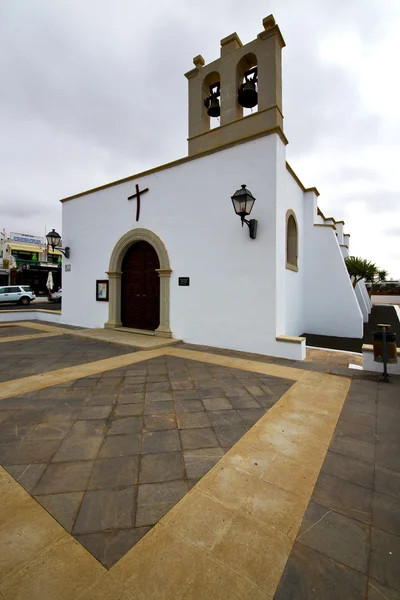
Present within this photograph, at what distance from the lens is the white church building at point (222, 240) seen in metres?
5.61

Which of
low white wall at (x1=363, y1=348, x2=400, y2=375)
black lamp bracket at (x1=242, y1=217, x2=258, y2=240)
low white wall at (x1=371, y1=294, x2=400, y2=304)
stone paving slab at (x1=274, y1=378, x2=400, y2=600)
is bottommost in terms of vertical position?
stone paving slab at (x1=274, y1=378, x2=400, y2=600)

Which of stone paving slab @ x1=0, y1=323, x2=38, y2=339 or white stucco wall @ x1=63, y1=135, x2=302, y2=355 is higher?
white stucco wall @ x1=63, y1=135, x2=302, y2=355

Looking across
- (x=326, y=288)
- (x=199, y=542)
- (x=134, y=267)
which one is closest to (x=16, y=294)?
(x=134, y=267)

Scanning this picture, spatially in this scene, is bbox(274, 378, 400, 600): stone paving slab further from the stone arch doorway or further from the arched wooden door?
the arched wooden door

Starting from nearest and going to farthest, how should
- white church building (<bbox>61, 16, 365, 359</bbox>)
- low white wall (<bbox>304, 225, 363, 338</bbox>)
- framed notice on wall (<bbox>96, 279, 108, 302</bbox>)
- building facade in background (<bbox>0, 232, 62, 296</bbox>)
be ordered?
white church building (<bbox>61, 16, 365, 359</bbox>)
low white wall (<bbox>304, 225, 363, 338</bbox>)
framed notice on wall (<bbox>96, 279, 108, 302</bbox>)
building facade in background (<bbox>0, 232, 62, 296</bbox>)

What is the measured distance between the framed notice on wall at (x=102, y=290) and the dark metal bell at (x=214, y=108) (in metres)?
5.61

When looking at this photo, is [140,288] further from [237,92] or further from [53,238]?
[237,92]

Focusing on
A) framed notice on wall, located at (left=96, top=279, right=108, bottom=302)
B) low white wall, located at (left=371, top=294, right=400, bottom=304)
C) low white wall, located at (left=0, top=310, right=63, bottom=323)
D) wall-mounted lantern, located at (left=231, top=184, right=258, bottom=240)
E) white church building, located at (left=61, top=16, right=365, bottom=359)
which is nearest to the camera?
wall-mounted lantern, located at (left=231, top=184, right=258, bottom=240)

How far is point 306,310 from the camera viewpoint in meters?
8.46

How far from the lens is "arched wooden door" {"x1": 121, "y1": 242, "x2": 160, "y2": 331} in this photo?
7.50 metres

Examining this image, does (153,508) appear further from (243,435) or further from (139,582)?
(243,435)

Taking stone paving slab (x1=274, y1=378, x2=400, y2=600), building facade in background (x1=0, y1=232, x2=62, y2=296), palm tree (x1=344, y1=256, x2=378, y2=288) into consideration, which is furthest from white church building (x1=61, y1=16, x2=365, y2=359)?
building facade in background (x1=0, y1=232, x2=62, y2=296)

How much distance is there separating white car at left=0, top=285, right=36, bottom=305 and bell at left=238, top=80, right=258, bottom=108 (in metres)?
19.8

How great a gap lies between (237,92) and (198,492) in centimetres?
784
